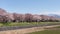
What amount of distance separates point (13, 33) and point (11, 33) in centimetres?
61

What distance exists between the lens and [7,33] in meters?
49.6

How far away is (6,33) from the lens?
162 ft

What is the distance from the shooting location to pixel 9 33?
5041cm

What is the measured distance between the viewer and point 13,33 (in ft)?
168

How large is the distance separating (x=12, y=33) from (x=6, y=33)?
220 cm

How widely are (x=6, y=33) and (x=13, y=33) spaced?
101 inches

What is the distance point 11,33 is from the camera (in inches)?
2005

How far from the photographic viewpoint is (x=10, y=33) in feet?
167

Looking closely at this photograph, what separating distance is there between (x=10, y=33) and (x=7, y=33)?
63.5 inches

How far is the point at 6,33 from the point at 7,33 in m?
0.36

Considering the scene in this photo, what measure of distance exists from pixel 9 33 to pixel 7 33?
98cm

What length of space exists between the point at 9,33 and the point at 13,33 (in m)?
1.31
